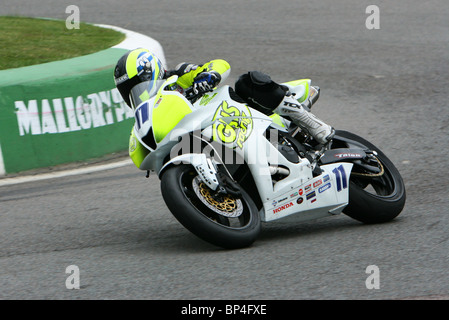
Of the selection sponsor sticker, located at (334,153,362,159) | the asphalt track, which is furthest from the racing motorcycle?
the asphalt track

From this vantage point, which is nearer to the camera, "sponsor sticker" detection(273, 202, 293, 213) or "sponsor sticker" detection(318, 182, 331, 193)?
Answer: "sponsor sticker" detection(273, 202, 293, 213)

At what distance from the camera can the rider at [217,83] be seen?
5.41 m

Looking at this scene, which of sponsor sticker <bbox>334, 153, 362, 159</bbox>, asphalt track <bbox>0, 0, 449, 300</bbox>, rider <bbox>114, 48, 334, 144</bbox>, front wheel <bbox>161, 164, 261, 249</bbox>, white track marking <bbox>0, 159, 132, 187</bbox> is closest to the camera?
asphalt track <bbox>0, 0, 449, 300</bbox>

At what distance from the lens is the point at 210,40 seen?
13.3m

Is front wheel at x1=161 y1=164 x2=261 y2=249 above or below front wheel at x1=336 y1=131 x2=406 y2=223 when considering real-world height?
above

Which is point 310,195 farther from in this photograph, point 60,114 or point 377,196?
point 60,114

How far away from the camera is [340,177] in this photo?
18.7 feet

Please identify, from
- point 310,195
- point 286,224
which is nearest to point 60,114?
point 286,224

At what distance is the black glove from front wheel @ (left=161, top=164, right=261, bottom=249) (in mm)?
532

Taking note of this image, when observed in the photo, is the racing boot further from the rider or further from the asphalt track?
the asphalt track

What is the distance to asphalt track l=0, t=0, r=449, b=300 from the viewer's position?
15.1 ft

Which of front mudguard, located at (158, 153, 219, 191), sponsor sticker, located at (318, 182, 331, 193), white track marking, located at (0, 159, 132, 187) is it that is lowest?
white track marking, located at (0, 159, 132, 187)

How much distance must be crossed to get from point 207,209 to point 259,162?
496 mm
